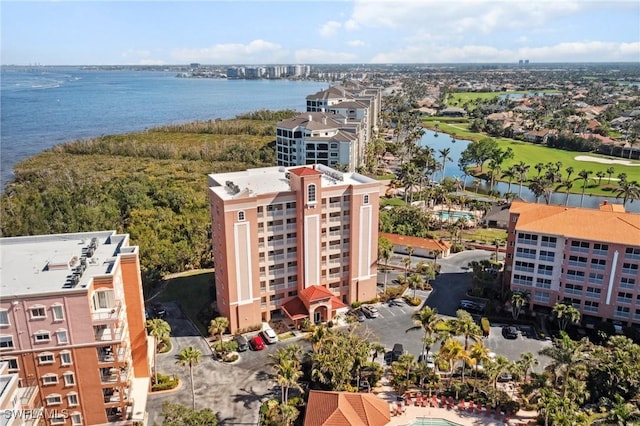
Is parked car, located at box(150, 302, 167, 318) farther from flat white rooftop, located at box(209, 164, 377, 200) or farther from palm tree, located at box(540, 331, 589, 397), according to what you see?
palm tree, located at box(540, 331, 589, 397)

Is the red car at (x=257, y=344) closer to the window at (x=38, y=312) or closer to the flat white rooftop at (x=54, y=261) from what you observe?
the flat white rooftop at (x=54, y=261)

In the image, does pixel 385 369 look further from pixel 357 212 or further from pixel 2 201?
pixel 2 201

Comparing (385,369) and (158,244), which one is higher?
(158,244)

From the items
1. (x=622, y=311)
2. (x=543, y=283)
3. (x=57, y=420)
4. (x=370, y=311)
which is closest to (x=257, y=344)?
(x=370, y=311)

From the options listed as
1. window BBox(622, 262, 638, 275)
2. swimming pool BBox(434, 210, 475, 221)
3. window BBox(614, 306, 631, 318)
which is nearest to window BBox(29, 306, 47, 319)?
window BBox(622, 262, 638, 275)

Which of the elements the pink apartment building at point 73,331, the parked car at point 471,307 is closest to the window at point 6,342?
the pink apartment building at point 73,331

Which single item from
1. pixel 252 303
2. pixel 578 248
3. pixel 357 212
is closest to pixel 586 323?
pixel 578 248
